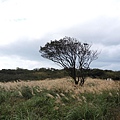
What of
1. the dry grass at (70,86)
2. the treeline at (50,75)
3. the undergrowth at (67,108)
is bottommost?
the undergrowth at (67,108)

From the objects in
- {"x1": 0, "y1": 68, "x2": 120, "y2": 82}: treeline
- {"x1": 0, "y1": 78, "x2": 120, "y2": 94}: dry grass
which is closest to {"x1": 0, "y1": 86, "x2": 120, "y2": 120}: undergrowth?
{"x1": 0, "y1": 78, "x2": 120, "y2": 94}: dry grass

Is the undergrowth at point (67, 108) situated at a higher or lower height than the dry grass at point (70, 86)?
lower

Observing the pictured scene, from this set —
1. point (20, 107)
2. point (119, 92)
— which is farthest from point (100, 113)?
point (20, 107)

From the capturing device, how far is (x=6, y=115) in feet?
31.3

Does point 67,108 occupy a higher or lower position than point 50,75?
lower

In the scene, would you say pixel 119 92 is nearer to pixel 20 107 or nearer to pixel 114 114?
pixel 114 114

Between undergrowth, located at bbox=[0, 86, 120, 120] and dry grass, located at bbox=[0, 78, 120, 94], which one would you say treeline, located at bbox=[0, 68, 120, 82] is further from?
undergrowth, located at bbox=[0, 86, 120, 120]

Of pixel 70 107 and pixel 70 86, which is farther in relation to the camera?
pixel 70 86

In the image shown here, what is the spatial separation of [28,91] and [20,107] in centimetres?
333

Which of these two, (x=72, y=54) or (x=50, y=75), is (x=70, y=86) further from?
(x=50, y=75)

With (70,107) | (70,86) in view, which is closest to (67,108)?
(70,107)

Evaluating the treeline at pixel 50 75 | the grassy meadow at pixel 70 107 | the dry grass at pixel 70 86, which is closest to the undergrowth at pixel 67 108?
the grassy meadow at pixel 70 107

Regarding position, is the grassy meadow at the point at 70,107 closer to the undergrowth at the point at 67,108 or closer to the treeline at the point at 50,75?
the undergrowth at the point at 67,108

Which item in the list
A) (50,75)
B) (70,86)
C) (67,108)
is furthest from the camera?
(50,75)
